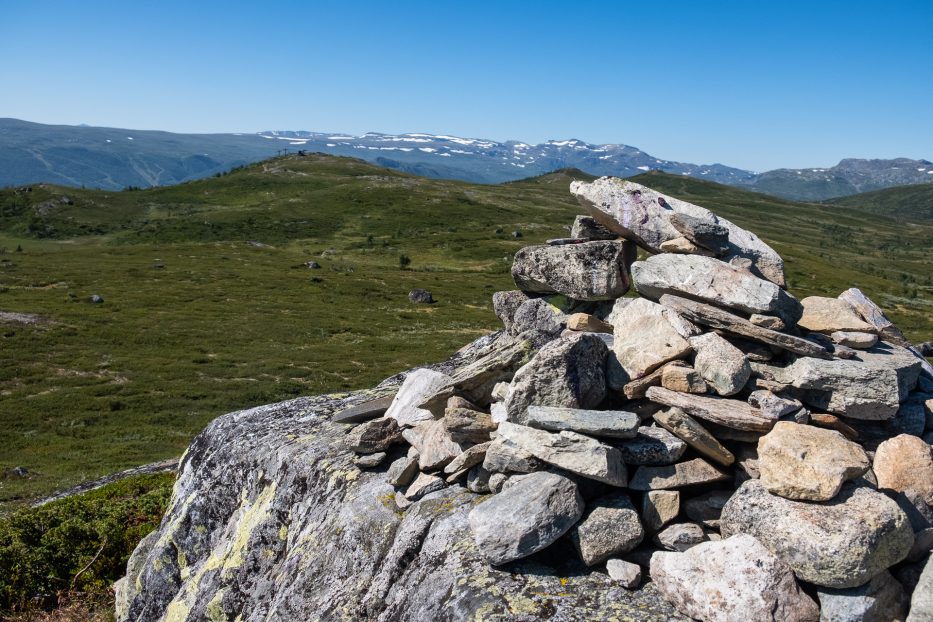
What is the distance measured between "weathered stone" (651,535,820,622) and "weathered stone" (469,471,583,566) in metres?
1.11

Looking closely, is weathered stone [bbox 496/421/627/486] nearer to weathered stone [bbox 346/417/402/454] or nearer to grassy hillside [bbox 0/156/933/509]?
weathered stone [bbox 346/417/402/454]

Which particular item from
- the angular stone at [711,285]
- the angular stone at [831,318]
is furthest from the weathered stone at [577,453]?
the angular stone at [831,318]

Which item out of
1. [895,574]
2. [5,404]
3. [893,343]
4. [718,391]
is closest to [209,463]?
[718,391]

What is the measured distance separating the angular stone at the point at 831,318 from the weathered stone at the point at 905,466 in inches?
92.4

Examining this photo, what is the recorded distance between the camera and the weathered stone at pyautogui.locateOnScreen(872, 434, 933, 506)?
266 inches

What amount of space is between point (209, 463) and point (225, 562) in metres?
2.64

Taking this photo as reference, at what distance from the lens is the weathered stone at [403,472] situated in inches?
337

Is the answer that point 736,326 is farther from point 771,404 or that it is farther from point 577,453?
point 577,453

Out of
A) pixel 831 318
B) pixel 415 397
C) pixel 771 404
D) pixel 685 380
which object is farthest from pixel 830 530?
pixel 415 397

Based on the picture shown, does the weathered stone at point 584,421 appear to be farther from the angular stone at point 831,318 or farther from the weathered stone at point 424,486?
the angular stone at point 831,318

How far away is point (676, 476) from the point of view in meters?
6.79

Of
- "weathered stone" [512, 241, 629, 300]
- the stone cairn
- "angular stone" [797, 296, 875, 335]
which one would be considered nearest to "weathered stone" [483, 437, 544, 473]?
the stone cairn

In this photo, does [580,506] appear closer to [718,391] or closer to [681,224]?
[718,391]

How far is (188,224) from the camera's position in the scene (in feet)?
515
